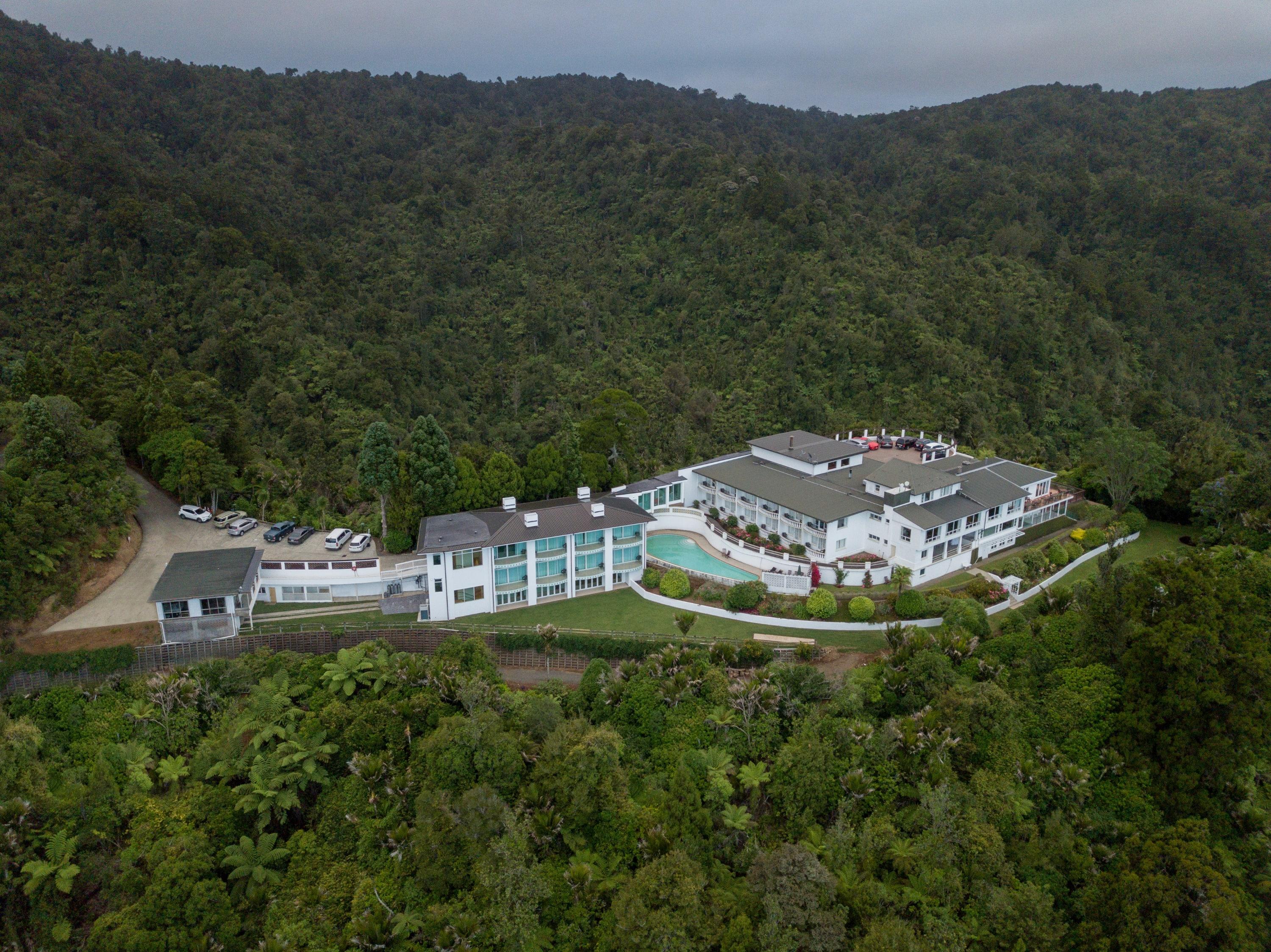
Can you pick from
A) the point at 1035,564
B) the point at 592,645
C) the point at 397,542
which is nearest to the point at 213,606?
the point at 397,542

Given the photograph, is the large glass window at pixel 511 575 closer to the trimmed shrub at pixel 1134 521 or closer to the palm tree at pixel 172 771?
the palm tree at pixel 172 771

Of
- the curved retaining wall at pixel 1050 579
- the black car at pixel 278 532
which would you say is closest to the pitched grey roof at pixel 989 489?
the curved retaining wall at pixel 1050 579

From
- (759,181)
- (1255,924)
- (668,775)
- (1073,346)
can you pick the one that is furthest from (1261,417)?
(668,775)

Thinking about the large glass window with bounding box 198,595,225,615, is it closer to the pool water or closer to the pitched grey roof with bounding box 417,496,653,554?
the pitched grey roof with bounding box 417,496,653,554

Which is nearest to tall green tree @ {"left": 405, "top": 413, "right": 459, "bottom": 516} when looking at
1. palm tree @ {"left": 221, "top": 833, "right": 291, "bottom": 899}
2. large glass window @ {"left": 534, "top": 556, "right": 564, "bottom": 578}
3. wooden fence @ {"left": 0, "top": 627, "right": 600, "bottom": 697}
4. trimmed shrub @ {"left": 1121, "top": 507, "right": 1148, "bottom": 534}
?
large glass window @ {"left": 534, "top": 556, "right": 564, "bottom": 578}

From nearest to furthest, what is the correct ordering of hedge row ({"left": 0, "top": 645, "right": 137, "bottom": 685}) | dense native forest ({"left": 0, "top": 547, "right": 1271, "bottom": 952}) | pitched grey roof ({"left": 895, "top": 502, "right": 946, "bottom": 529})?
dense native forest ({"left": 0, "top": 547, "right": 1271, "bottom": 952})
hedge row ({"left": 0, "top": 645, "right": 137, "bottom": 685})
pitched grey roof ({"left": 895, "top": 502, "right": 946, "bottom": 529})

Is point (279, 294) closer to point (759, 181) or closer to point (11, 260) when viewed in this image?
point (11, 260)
